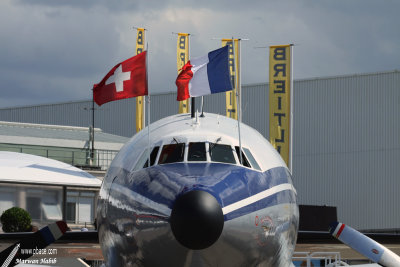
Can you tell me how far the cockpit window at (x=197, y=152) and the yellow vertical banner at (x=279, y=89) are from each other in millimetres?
23872

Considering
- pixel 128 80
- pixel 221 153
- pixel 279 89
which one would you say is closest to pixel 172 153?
pixel 221 153

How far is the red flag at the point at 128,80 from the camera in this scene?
1474cm

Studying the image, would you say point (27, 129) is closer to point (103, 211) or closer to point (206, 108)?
point (206, 108)

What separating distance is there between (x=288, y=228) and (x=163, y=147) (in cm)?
224

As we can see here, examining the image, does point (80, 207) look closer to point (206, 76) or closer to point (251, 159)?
point (206, 76)

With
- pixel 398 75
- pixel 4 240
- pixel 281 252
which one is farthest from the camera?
pixel 398 75

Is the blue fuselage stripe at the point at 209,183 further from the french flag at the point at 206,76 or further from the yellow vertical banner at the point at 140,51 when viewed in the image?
the yellow vertical banner at the point at 140,51

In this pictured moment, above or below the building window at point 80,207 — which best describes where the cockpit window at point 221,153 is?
above

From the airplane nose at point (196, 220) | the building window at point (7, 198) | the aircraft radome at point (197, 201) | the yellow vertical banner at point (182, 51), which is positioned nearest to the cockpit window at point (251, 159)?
the aircraft radome at point (197, 201)

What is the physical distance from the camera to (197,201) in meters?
9.66

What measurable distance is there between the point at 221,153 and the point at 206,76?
3070 millimetres

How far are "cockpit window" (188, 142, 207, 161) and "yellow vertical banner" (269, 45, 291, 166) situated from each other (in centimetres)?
2387

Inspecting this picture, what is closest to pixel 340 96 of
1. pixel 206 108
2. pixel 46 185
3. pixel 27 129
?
pixel 206 108

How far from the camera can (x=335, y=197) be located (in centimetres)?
6744
